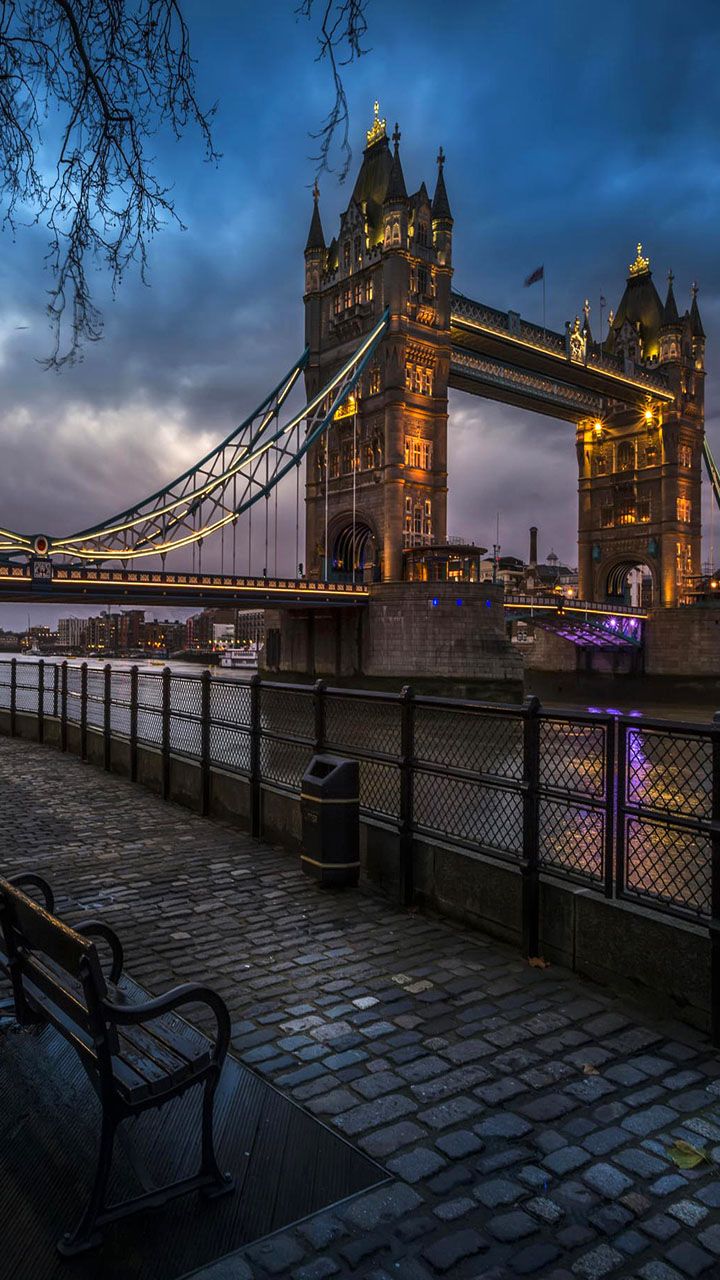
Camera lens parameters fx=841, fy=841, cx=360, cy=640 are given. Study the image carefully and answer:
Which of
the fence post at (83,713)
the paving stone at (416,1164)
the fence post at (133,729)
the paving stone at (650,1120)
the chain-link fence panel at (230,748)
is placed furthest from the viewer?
the fence post at (83,713)

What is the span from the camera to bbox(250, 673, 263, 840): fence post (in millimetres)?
7871

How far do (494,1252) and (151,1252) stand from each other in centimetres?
103

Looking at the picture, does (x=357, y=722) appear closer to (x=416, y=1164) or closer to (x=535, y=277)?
(x=416, y=1164)

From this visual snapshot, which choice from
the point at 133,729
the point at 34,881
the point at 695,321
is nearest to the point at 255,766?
the point at 133,729

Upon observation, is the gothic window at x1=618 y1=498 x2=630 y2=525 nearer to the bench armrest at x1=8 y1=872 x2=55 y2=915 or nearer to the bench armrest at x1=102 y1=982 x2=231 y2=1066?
the bench armrest at x1=8 y1=872 x2=55 y2=915

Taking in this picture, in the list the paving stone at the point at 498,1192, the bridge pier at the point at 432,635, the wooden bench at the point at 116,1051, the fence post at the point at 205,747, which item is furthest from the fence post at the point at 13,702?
the bridge pier at the point at 432,635

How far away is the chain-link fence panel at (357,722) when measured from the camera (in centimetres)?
680

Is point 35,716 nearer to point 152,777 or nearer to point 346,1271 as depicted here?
point 152,777

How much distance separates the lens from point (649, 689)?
200 ft

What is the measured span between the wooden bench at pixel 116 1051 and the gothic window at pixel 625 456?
8207 cm

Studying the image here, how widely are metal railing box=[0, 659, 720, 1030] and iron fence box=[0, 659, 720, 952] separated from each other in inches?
0.5

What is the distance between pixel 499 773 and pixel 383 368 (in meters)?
54.4

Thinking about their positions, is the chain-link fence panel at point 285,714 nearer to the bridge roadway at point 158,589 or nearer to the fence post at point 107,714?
the fence post at point 107,714

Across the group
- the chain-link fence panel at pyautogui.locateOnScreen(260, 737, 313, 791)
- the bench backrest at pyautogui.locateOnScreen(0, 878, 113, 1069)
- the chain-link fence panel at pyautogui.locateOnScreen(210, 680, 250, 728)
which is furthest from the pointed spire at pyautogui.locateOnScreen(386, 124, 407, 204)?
the bench backrest at pyautogui.locateOnScreen(0, 878, 113, 1069)
